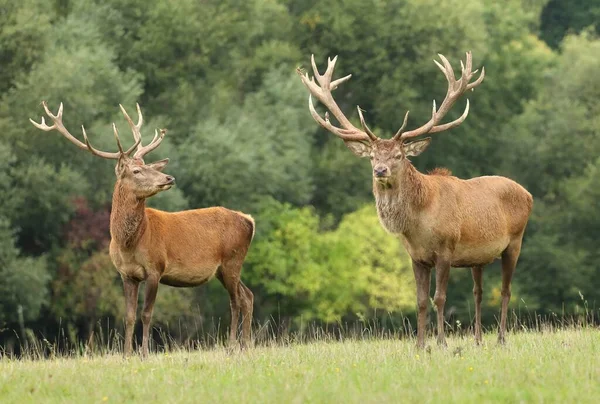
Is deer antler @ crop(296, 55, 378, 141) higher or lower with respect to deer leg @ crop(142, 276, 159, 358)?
higher

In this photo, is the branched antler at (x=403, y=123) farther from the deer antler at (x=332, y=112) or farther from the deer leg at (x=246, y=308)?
the deer leg at (x=246, y=308)

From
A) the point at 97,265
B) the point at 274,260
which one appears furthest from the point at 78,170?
the point at 274,260

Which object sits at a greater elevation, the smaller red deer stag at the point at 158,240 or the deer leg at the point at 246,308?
the smaller red deer stag at the point at 158,240

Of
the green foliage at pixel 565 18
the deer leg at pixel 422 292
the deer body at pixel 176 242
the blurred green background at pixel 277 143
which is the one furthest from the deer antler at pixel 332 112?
the green foliage at pixel 565 18

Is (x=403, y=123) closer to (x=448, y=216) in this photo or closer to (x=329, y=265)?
(x=448, y=216)

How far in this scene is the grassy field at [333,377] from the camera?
349 inches

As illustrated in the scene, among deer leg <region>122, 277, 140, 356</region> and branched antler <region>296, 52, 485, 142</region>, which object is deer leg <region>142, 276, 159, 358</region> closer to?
deer leg <region>122, 277, 140, 356</region>

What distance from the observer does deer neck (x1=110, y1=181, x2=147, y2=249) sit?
13258mm

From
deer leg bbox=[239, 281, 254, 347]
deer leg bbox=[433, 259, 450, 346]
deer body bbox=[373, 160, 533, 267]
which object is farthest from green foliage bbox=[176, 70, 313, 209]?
deer leg bbox=[433, 259, 450, 346]

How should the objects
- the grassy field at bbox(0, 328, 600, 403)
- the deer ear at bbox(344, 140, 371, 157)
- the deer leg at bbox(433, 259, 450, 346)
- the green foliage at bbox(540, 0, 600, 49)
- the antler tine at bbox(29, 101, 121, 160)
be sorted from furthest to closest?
the green foliage at bbox(540, 0, 600, 49)
the antler tine at bbox(29, 101, 121, 160)
the deer ear at bbox(344, 140, 371, 157)
the deer leg at bbox(433, 259, 450, 346)
the grassy field at bbox(0, 328, 600, 403)

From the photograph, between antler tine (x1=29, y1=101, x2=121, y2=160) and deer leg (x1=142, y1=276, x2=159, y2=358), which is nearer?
deer leg (x1=142, y1=276, x2=159, y2=358)

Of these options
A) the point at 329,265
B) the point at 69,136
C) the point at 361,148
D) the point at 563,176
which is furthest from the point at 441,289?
the point at 563,176

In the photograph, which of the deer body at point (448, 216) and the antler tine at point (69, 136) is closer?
the deer body at point (448, 216)

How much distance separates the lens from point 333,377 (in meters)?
9.66
